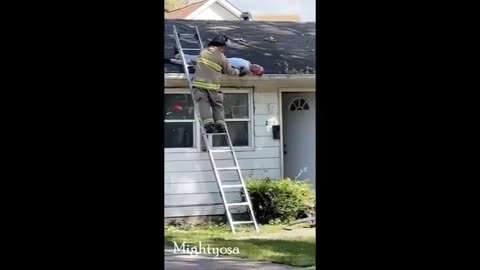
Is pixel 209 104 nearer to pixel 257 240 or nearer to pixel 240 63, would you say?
pixel 240 63

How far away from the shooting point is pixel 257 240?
4559mm

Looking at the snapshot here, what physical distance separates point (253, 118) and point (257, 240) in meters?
0.97

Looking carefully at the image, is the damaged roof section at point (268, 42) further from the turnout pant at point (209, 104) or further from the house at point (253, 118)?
the turnout pant at point (209, 104)

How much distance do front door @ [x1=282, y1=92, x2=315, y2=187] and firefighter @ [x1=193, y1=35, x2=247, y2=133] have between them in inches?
20.0

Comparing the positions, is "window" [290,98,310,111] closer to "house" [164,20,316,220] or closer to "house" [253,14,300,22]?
"house" [164,20,316,220]

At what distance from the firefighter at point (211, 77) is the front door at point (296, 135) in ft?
1.66

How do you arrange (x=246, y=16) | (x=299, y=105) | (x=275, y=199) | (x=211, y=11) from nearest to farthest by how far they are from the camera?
1. (x=211, y=11)
2. (x=246, y=16)
3. (x=299, y=105)
4. (x=275, y=199)

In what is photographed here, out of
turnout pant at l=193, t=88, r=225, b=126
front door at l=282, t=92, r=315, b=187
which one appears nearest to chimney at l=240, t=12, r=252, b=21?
turnout pant at l=193, t=88, r=225, b=126

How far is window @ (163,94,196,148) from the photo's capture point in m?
4.31

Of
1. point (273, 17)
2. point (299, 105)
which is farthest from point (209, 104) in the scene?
point (273, 17)
